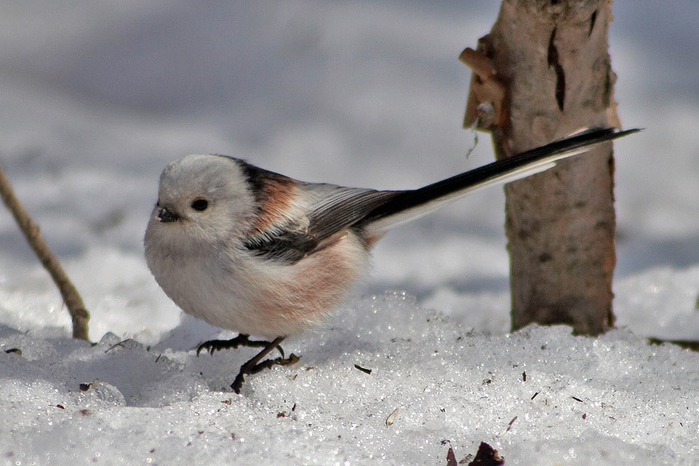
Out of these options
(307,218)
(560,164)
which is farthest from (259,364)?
(560,164)

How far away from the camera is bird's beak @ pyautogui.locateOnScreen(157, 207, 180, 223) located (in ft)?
8.07

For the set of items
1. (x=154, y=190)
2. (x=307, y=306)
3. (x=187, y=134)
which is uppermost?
(x=187, y=134)

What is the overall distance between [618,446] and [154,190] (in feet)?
15.7

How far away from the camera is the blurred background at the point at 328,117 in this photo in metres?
5.63

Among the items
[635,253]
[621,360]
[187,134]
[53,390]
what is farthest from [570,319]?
[187,134]

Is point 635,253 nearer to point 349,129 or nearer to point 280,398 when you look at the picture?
point 349,129

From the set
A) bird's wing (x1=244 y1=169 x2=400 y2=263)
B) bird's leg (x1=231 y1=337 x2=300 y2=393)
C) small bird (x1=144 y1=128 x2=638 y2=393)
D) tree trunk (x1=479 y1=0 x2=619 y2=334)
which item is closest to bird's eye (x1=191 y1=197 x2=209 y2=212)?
small bird (x1=144 y1=128 x2=638 y2=393)

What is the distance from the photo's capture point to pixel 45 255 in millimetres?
2984

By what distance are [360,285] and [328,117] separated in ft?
13.8

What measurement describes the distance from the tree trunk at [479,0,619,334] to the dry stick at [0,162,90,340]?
1835 millimetres

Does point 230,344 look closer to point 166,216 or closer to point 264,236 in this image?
point 264,236

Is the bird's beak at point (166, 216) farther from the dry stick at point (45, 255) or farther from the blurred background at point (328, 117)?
the blurred background at point (328, 117)

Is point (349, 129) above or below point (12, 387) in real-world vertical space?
above

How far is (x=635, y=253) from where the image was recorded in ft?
18.5
